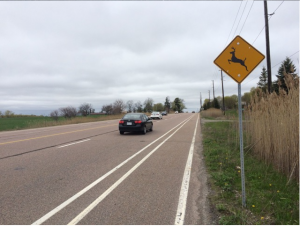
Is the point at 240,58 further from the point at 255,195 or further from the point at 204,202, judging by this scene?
the point at 204,202

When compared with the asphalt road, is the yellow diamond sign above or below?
above

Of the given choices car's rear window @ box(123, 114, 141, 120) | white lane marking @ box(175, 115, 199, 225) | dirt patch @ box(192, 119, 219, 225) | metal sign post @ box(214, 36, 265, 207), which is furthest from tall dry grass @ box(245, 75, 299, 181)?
car's rear window @ box(123, 114, 141, 120)

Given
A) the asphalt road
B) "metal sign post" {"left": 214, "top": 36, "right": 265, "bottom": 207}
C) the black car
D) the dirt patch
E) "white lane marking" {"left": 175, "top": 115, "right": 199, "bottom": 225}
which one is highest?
"metal sign post" {"left": 214, "top": 36, "right": 265, "bottom": 207}

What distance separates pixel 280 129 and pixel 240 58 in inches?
109

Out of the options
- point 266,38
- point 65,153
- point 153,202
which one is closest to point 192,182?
point 153,202

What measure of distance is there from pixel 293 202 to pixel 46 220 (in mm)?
4146

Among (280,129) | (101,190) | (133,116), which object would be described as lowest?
(101,190)

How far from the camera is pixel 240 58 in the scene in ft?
13.7

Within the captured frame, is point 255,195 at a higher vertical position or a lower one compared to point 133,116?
lower

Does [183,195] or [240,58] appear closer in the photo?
[240,58]

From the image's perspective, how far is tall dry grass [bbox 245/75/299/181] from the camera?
5265mm

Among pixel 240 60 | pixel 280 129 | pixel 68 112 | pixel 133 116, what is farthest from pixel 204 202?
pixel 68 112

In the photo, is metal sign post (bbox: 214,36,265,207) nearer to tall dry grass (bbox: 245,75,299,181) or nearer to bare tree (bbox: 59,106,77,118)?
tall dry grass (bbox: 245,75,299,181)

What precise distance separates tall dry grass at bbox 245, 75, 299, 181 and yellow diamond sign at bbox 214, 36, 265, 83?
78.4 inches
